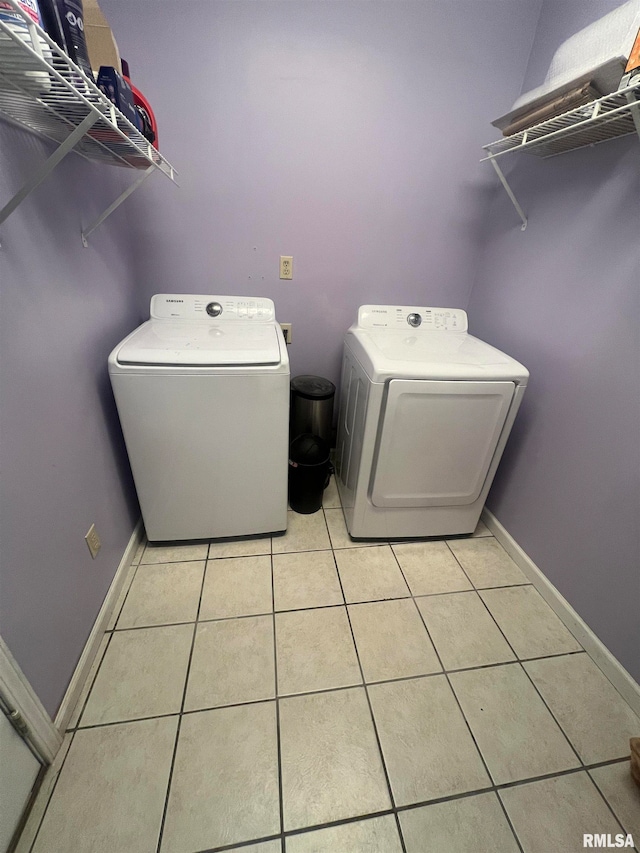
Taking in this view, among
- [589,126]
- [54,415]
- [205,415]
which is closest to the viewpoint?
[54,415]

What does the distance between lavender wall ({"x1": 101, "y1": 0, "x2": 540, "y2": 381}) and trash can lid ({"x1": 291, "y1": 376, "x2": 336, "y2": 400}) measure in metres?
0.28

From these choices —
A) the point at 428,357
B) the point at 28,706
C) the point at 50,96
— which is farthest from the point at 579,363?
the point at 28,706

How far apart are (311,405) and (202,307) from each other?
29.3 inches

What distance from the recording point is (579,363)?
1.30 meters

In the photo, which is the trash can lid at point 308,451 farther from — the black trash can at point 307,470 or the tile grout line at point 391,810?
the tile grout line at point 391,810

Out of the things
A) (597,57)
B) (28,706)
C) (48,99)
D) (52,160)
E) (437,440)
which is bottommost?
(28,706)

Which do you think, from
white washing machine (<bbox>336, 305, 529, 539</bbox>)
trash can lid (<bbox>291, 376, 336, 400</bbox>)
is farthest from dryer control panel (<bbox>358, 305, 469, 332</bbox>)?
trash can lid (<bbox>291, 376, 336, 400</bbox>)

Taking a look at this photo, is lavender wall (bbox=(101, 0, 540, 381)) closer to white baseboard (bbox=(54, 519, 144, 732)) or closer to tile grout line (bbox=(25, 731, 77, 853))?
white baseboard (bbox=(54, 519, 144, 732))

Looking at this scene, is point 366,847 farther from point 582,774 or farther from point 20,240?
point 20,240

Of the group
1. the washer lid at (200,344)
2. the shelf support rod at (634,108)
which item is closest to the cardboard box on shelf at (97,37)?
the washer lid at (200,344)

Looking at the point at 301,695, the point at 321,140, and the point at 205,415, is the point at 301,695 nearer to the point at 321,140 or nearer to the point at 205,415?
the point at 205,415

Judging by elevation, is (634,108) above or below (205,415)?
above

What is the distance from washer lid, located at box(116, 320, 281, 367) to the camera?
1.20 metres

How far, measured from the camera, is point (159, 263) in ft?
5.59
